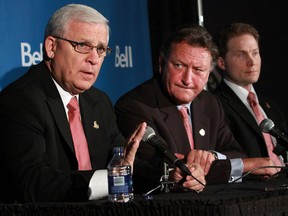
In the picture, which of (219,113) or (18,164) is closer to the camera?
(18,164)

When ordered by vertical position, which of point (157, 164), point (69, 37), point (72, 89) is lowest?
point (157, 164)

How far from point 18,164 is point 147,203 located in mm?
875

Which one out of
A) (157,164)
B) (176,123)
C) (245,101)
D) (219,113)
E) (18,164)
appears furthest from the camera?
(245,101)

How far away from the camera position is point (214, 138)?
4539 millimetres

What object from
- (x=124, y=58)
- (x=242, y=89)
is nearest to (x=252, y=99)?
(x=242, y=89)

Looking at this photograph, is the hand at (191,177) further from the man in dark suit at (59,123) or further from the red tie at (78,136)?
the red tie at (78,136)

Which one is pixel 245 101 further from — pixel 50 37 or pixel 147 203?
pixel 147 203

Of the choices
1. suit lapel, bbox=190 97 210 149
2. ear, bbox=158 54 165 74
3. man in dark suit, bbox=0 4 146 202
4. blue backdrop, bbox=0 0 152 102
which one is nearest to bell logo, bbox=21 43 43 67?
blue backdrop, bbox=0 0 152 102

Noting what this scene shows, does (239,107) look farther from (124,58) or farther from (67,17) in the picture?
(67,17)

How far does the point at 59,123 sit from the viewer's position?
11.5ft

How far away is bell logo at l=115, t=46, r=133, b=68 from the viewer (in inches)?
197

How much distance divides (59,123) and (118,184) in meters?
0.79

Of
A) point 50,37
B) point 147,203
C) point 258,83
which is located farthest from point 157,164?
point 258,83

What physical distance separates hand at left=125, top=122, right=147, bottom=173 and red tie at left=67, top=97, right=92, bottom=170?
39 centimetres
